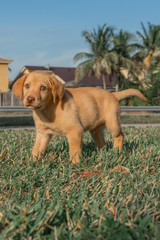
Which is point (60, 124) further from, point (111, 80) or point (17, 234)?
point (111, 80)

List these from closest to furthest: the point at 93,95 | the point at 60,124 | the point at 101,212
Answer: the point at 101,212
the point at 60,124
the point at 93,95

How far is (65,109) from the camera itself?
366cm

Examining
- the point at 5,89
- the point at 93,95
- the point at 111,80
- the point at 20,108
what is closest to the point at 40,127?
the point at 93,95

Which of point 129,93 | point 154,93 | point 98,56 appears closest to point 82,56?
point 98,56

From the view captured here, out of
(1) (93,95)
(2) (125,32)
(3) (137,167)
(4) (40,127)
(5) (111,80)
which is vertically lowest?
(3) (137,167)

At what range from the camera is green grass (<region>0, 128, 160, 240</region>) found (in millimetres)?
1791

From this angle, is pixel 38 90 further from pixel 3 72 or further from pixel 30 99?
pixel 3 72

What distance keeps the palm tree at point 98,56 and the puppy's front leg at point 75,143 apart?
110 ft

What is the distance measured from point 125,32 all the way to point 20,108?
34369mm

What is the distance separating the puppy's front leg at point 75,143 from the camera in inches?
143

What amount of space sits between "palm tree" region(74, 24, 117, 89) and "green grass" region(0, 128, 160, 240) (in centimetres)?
3362

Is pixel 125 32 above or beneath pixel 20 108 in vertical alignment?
above

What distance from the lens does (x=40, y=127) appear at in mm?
3852

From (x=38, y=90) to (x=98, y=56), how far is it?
3830 cm
